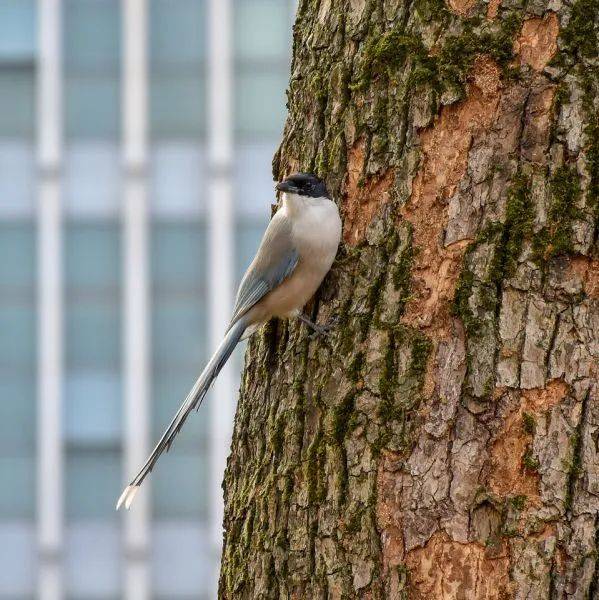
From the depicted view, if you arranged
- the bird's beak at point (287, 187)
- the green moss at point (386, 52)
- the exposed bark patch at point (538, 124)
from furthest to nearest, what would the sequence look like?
the bird's beak at point (287, 187), the green moss at point (386, 52), the exposed bark patch at point (538, 124)

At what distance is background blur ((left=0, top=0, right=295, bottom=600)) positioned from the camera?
23.2m

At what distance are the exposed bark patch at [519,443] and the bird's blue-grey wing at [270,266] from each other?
3.63ft

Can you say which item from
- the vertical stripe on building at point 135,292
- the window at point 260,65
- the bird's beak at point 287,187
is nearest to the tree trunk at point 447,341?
the bird's beak at point 287,187

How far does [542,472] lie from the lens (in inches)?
135

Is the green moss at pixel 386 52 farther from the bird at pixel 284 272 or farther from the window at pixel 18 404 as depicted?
the window at pixel 18 404

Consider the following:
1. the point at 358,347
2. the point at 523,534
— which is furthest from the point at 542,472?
the point at 358,347

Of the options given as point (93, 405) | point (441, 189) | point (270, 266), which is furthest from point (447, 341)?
point (93, 405)

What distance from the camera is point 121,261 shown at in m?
23.5

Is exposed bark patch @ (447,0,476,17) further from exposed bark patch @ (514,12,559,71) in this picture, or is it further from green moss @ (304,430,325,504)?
green moss @ (304,430,325,504)

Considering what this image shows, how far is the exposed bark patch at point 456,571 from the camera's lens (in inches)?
135

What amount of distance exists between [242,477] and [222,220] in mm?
19443

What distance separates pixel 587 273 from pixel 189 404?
4.03 feet

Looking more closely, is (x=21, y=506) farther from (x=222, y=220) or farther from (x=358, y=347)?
(x=358, y=347)

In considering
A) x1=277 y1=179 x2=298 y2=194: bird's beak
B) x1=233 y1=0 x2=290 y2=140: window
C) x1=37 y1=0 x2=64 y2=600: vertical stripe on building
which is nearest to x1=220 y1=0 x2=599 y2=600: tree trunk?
x1=277 y1=179 x2=298 y2=194: bird's beak
